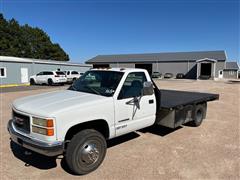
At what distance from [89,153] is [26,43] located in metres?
64.8

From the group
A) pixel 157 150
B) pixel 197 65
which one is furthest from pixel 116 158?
pixel 197 65

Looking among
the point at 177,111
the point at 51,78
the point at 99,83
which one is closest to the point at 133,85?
the point at 99,83

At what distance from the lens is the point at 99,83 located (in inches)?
181

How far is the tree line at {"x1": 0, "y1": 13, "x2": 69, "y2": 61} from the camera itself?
178ft

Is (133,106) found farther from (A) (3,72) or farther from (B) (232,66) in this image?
(B) (232,66)

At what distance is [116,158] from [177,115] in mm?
2139

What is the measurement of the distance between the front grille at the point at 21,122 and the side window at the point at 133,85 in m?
1.81

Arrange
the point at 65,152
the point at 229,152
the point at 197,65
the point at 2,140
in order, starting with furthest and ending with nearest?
the point at 197,65, the point at 2,140, the point at 229,152, the point at 65,152

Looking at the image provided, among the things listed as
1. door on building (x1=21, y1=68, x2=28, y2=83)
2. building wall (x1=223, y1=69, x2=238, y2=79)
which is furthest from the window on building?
building wall (x1=223, y1=69, x2=238, y2=79)

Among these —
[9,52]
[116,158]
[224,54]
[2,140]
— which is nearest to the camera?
[116,158]

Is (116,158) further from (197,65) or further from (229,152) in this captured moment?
(197,65)

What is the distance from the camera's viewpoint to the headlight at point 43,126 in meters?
3.24

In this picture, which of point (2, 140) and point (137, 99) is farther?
point (2, 140)

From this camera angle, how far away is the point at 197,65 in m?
43.8
